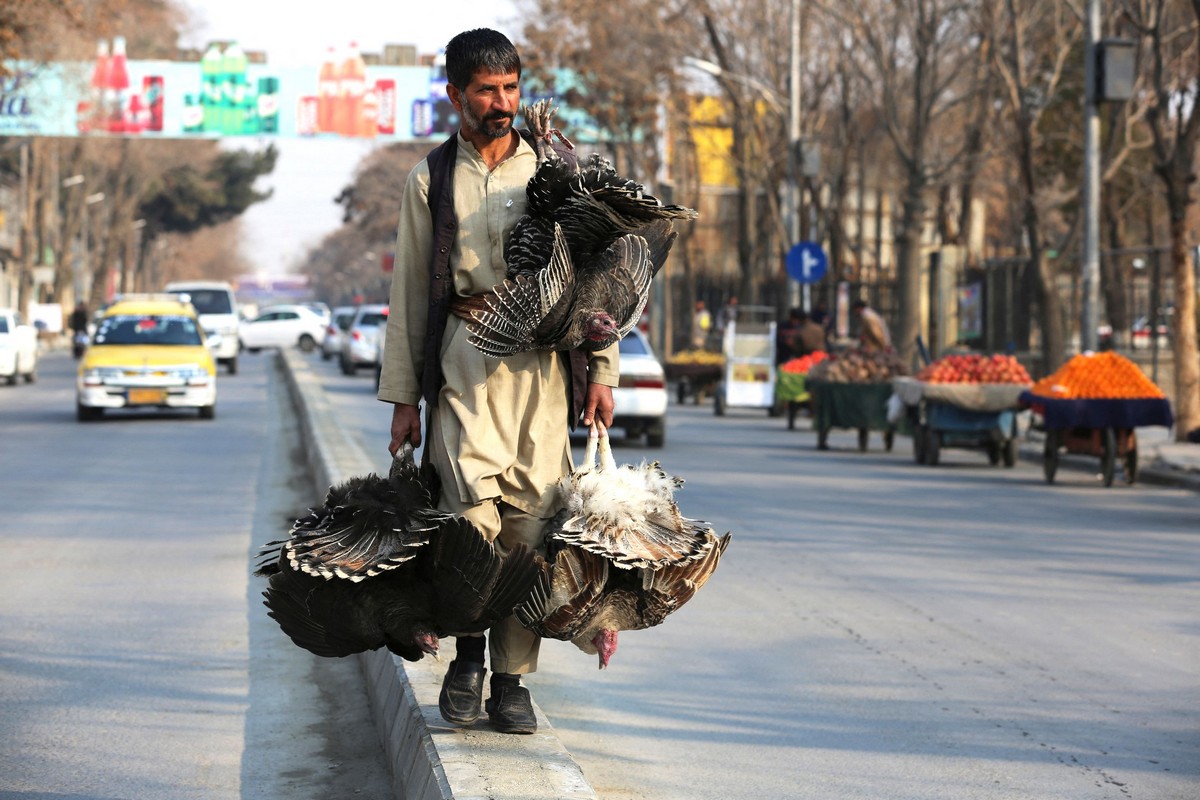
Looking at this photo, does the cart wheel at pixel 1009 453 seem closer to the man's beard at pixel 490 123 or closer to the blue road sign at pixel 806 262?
the blue road sign at pixel 806 262

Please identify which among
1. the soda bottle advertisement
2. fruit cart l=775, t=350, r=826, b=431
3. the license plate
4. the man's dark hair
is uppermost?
the soda bottle advertisement

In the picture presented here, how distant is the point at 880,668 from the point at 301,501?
299 inches

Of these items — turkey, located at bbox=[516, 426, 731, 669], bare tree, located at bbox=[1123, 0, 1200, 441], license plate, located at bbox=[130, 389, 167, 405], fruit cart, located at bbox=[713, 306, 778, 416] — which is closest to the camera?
turkey, located at bbox=[516, 426, 731, 669]

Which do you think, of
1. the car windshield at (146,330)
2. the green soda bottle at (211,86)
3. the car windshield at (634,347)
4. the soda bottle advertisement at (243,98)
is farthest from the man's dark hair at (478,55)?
the green soda bottle at (211,86)

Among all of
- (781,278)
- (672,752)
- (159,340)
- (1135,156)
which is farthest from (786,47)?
(672,752)

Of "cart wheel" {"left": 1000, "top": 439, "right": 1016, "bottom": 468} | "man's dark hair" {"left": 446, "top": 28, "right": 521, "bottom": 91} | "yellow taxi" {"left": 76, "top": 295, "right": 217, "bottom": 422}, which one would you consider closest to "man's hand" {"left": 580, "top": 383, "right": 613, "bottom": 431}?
"man's dark hair" {"left": 446, "top": 28, "right": 521, "bottom": 91}

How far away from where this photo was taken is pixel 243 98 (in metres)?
55.5

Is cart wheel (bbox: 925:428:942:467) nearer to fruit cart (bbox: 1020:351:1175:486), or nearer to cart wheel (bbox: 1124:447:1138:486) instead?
fruit cart (bbox: 1020:351:1175:486)

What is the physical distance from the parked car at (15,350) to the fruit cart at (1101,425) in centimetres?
2393

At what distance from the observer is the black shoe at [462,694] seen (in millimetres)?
5246

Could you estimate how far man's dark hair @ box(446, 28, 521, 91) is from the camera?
4.99 m

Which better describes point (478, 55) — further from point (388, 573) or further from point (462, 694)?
point (462, 694)

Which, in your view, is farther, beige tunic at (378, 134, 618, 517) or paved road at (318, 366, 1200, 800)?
paved road at (318, 366, 1200, 800)

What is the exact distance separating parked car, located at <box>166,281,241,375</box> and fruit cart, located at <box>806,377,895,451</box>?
2324 centimetres
